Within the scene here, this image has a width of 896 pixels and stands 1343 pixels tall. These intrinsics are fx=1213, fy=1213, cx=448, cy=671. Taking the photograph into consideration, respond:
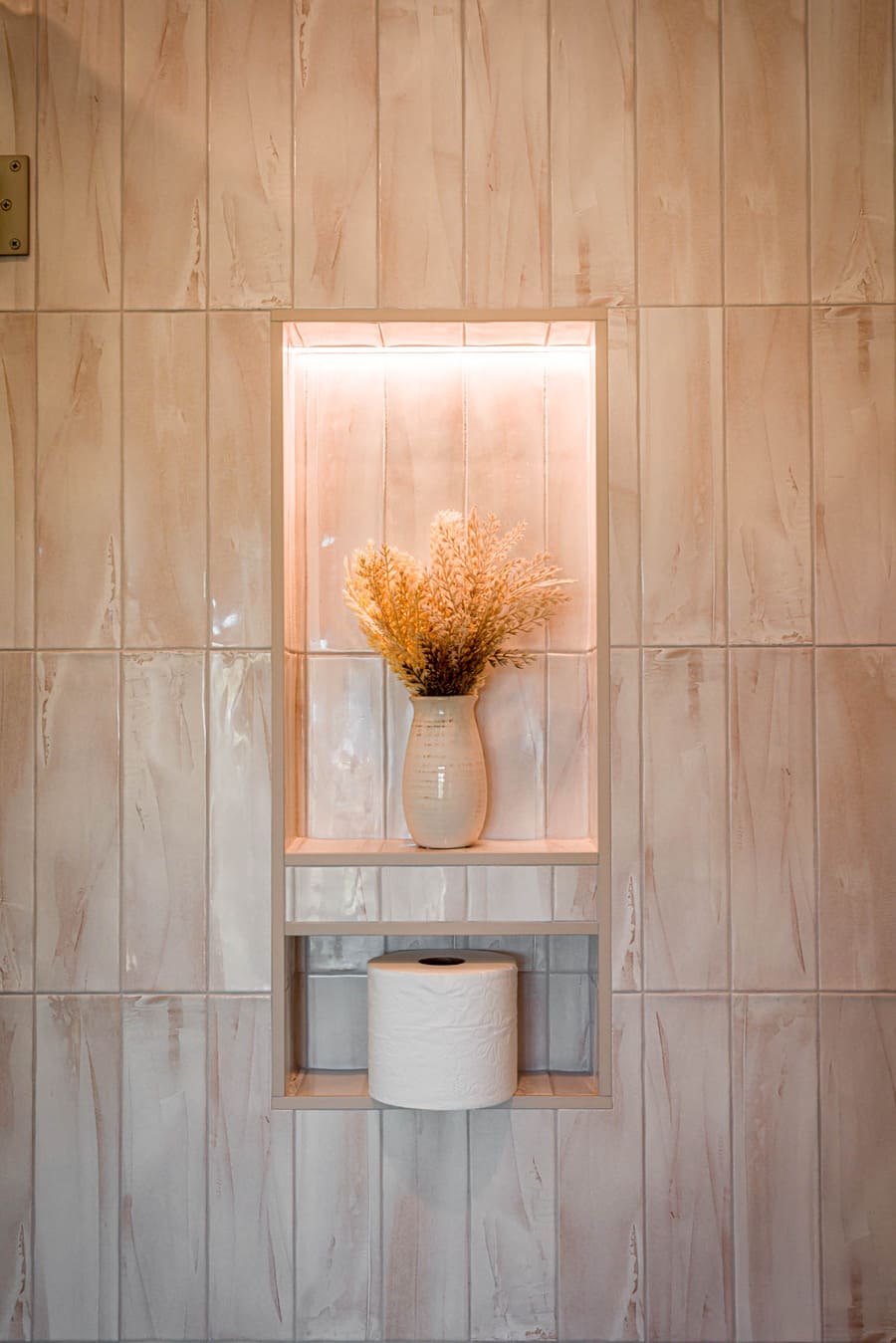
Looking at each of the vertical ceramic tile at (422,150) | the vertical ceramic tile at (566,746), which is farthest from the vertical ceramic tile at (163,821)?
the vertical ceramic tile at (422,150)

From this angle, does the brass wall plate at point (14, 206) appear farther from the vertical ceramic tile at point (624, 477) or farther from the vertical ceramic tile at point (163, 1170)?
the vertical ceramic tile at point (163, 1170)

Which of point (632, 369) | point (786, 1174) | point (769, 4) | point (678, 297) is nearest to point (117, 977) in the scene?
point (786, 1174)

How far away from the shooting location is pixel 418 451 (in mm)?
1639

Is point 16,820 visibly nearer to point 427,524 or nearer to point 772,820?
point 427,524

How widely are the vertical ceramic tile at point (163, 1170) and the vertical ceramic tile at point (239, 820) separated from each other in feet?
0.25

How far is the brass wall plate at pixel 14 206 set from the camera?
1.52m

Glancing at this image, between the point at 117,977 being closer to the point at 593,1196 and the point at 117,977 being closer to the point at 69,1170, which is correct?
the point at 69,1170

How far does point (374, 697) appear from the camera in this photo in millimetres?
1626

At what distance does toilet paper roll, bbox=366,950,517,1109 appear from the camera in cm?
143

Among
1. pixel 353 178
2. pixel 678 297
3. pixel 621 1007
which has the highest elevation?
pixel 353 178

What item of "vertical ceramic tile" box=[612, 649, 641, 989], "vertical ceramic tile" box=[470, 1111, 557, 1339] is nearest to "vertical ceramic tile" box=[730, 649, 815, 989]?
"vertical ceramic tile" box=[612, 649, 641, 989]

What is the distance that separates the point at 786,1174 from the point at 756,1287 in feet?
0.46

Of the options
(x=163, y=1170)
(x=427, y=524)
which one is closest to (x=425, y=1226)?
(x=163, y=1170)

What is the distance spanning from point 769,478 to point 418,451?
0.46 meters
